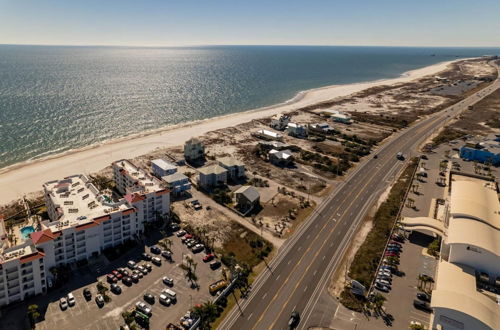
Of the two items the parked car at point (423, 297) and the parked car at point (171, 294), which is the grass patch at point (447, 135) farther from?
the parked car at point (171, 294)

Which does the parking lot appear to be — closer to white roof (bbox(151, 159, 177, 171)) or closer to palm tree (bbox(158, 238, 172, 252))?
palm tree (bbox(158, 238, 172, 252))

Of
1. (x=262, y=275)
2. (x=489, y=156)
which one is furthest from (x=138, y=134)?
(x=489, y=156)

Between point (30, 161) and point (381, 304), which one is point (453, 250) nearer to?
point (381, 304)

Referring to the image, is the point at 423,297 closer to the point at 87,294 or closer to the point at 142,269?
the point at 142,269

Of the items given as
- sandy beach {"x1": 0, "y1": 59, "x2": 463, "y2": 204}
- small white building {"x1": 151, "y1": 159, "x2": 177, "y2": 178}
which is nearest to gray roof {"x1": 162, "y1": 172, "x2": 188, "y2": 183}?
small white building {"x1": 151, "y1": 159, "x2": 177, "y2": 178}

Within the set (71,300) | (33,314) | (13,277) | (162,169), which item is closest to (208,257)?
(71,300)

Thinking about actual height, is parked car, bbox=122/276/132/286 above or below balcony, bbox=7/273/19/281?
below
